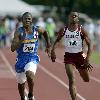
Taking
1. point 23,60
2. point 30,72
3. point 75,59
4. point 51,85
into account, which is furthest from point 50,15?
point 30,72

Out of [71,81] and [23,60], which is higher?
[23,60]

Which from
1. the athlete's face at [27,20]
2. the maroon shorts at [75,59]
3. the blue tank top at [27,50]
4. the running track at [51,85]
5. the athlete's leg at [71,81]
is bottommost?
the running track at [51,85]

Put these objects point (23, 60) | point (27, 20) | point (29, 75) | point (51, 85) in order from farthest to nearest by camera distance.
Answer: point (51, 85) → point (23, 60) → point (27, 20) → point (29, 75)

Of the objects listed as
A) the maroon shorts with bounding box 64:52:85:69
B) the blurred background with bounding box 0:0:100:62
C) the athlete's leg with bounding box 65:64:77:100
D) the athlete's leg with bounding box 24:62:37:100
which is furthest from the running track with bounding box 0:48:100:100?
the blurred background with bounding box 0:0:100:62

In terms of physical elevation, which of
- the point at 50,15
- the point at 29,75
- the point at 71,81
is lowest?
the point at 50,15

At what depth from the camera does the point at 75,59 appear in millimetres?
11797

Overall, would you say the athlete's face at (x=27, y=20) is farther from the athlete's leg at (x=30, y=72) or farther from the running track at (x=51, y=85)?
the running track at (x=51, y=85)

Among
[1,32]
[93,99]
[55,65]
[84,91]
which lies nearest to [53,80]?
[84,91]

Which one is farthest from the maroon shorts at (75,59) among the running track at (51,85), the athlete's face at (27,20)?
the running track at (51,85)

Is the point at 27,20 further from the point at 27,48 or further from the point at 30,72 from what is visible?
the point at 30,72

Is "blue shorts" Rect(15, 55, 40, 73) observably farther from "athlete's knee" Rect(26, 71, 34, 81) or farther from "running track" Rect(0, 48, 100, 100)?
"running track" Rect(0, 48, 100, 100)

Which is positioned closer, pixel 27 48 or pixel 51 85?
pixel 27 48

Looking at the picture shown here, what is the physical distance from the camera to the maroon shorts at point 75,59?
463 inches

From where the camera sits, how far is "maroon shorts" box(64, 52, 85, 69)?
38.6 ft
